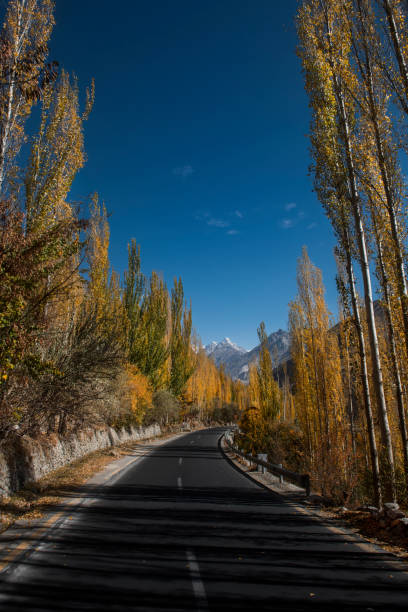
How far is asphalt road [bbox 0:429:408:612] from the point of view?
13.7 feet

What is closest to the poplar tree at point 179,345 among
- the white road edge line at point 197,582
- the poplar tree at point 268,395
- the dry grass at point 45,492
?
the poplar tree at point 268,395

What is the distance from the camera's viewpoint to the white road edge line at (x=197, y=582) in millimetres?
4074

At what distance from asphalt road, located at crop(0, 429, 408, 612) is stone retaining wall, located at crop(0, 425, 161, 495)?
247cm

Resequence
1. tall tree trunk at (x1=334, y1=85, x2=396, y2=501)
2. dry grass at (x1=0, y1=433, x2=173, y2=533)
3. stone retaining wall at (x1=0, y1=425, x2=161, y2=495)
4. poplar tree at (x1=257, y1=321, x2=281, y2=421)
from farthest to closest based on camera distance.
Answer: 1. poplar tree at (x1=257, y1=321, x2=281, y2=421)
2. stone retaining wall at (x1=0, y1=425, x2=161, y2=495)
3. tall tree trunk at (x1=334, y1=85, x2=396, y2=501)
4. dry grass at (x1=0, y1=433, x2=173, y2=533)

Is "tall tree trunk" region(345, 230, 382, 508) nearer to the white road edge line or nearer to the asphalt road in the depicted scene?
the asphalt road

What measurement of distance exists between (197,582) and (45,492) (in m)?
7.87

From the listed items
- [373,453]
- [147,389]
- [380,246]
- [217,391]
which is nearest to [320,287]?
[380,246]

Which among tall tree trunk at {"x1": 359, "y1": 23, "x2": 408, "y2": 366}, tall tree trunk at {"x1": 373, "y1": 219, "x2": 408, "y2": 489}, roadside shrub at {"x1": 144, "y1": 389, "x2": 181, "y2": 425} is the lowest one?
roadside shrub at {"x1": 144, "y1": 389, "x2": 181, "y2": 425}

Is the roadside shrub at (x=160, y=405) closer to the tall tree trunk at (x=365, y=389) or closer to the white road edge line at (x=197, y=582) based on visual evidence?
the tall tree trunk at (x=365, y=389)

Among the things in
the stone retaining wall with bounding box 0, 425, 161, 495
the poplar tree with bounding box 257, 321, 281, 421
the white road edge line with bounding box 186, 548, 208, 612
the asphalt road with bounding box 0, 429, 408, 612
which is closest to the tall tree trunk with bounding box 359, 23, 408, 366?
the asphalt road with bounding box 0, 429, 408, 612

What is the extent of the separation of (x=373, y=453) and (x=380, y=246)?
6.98 meters

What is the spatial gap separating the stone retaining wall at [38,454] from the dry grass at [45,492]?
25 cm

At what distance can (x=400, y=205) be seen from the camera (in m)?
10.4

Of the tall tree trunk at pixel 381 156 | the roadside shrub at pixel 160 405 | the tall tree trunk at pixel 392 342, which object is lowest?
the roadside shrub at pixel 160 405
